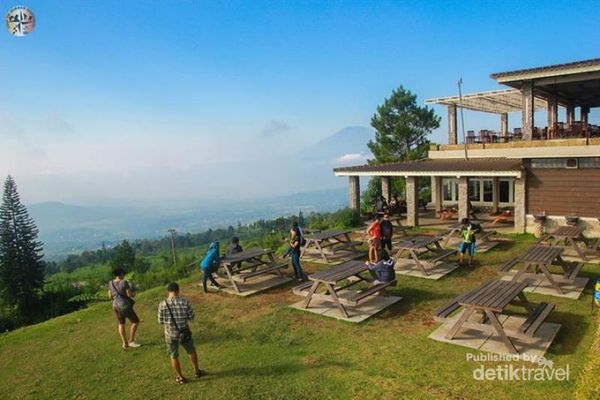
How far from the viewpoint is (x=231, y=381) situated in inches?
246

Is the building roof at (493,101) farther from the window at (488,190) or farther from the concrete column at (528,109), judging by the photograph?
the window at (488,190)

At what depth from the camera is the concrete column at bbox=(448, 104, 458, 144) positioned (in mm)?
26188

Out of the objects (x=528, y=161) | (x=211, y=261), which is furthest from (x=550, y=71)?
(x=211, y=261)

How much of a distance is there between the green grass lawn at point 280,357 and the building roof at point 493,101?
1597cm

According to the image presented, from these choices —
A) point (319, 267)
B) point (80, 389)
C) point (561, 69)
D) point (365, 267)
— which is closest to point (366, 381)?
point (365, 267)

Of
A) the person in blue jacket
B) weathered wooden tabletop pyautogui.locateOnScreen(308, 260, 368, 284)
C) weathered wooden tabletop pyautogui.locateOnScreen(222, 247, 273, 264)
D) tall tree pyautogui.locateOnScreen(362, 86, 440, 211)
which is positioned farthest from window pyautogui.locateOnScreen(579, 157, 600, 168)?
tall tree pyautogui.locateOnScreen(362, 86, 440, 211)

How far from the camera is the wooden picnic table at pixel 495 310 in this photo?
250 inches

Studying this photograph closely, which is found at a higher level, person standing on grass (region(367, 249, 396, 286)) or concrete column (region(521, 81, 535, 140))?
concrete column (region(521, 81, 535, 140))

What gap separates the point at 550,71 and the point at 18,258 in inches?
1698

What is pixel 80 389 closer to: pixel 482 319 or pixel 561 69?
pixel 482 319

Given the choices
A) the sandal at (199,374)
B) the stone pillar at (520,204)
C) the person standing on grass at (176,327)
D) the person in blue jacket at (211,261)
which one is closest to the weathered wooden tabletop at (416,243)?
the person in blue jacket at (211,261)

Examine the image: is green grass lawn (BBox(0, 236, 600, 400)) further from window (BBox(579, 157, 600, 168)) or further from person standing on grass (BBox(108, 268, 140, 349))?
window (BBox(579, 157, 600, 168))

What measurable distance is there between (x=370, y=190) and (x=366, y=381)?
28.4 meters

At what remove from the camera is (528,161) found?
54.1 feet
